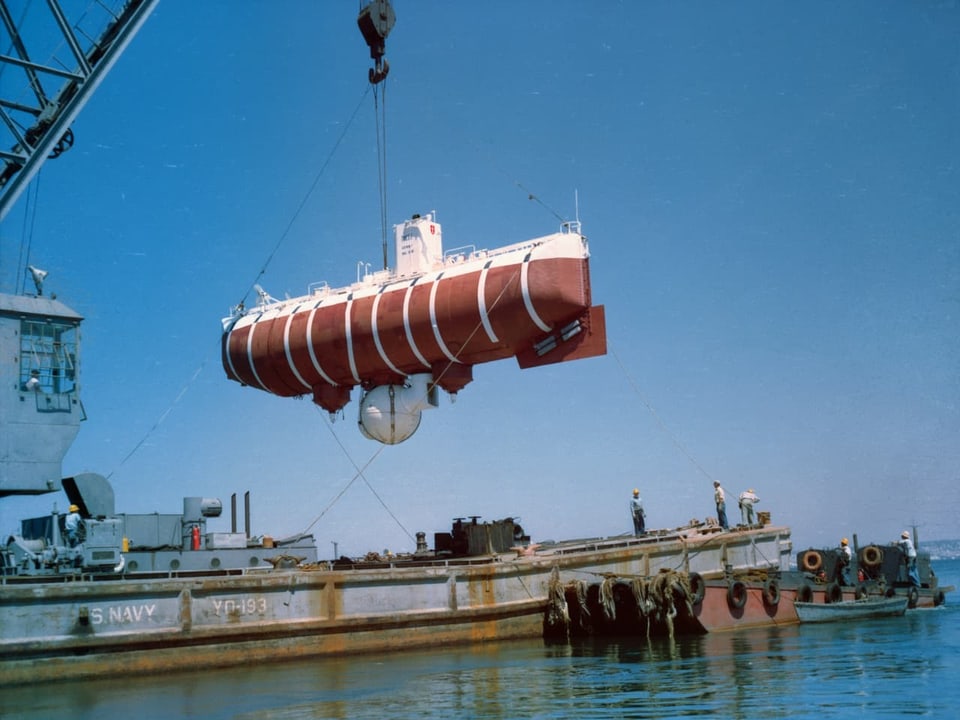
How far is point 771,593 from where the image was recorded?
2383cm

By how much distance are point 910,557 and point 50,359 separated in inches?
976

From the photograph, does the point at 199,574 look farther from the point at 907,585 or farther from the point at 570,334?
the point at 907,585

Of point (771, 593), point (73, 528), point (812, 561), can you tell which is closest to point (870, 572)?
point (812, 561)

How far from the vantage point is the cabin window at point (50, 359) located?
69.4 ft

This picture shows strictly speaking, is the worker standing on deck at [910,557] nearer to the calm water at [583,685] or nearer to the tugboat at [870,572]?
the tugboat at [870,572]

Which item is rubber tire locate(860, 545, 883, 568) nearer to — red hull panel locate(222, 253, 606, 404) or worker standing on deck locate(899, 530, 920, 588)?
worker standing on deck locate(899, 530, 920, 588)

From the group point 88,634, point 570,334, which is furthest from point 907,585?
point 88,634

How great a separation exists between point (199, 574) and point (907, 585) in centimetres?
2103

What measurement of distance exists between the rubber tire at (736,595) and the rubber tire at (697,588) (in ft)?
3.64

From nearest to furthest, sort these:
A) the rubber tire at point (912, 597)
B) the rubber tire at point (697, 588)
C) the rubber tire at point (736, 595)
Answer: the rubber tire at point (697, 588) → the rubber tire at point (736, 595) → the rubber tire at point (912, 597)

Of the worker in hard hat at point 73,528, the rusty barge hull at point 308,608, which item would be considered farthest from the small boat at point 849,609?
the worker in hard hat at point 73,528

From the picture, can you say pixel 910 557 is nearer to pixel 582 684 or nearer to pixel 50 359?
pixel 582 684

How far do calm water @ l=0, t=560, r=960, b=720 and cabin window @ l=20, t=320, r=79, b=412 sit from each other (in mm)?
7023

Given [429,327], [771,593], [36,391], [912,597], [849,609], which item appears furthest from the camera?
[912,597]
